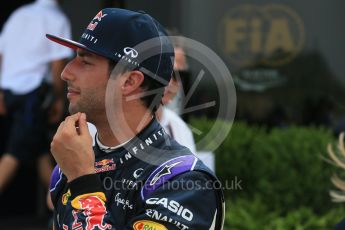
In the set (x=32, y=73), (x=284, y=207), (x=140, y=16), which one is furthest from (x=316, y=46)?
(x=140, y=16)

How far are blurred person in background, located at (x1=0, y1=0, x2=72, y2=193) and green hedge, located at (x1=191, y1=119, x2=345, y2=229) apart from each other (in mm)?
1161

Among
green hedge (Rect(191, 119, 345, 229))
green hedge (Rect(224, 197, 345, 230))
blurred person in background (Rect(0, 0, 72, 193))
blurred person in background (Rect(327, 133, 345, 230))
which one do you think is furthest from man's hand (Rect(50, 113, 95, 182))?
blurred person in background (Rect(0, 0, 72, 193))

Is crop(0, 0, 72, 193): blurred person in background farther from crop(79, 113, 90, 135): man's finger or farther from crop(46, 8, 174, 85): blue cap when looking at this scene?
crop(79, 113, 90, 135): man's finger

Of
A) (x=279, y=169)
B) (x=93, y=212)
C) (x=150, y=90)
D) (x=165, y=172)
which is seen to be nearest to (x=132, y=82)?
(x=150, y=90)

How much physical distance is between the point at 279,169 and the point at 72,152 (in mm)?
3963

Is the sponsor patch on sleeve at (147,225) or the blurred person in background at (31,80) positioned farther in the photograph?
the blurred person in background at (31,80)

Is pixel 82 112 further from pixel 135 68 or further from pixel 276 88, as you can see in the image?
pixel 276 88

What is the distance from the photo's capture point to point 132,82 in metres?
2.75

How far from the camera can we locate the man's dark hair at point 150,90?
273 centimetres

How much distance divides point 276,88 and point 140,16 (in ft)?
15.6

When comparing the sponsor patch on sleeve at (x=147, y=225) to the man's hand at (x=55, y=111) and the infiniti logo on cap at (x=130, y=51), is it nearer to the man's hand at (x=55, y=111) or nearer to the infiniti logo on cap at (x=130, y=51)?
Result: the infiniti logo on cap at (x=130, y=51)

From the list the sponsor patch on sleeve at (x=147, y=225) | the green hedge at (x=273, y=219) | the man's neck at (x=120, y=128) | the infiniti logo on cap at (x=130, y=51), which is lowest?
the green hedge at (x=273, y=219)

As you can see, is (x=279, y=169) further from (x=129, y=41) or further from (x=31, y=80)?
(x=129, y=41)

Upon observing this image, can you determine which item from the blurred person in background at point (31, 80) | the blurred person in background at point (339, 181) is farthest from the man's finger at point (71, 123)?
the blurred person in background at point (31, 80)
